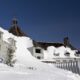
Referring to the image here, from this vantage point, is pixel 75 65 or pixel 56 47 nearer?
pixel 75 65

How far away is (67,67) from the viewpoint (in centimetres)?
3153

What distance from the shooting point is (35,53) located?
64.0 metres

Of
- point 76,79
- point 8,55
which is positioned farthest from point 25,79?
point 8,55

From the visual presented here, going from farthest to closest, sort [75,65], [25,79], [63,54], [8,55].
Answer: [63,54] → [8,55] → [75,65] → [25,79]

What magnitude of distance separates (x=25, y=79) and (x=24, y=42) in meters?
48.2

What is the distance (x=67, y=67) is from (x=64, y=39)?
2249 inches

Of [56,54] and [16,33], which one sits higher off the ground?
[16,33]

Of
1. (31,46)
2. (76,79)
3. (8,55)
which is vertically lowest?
(76,79)

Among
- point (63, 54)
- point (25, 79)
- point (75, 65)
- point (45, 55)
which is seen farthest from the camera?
point (63, 54)

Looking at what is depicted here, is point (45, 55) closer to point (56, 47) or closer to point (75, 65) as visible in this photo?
point (56, 47)

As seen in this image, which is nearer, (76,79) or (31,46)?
(76,79)

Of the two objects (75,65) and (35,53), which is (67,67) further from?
(35,53)

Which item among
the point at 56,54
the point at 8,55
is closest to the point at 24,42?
the point at 56,54

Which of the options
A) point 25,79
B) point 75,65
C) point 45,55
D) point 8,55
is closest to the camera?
point 25,79
